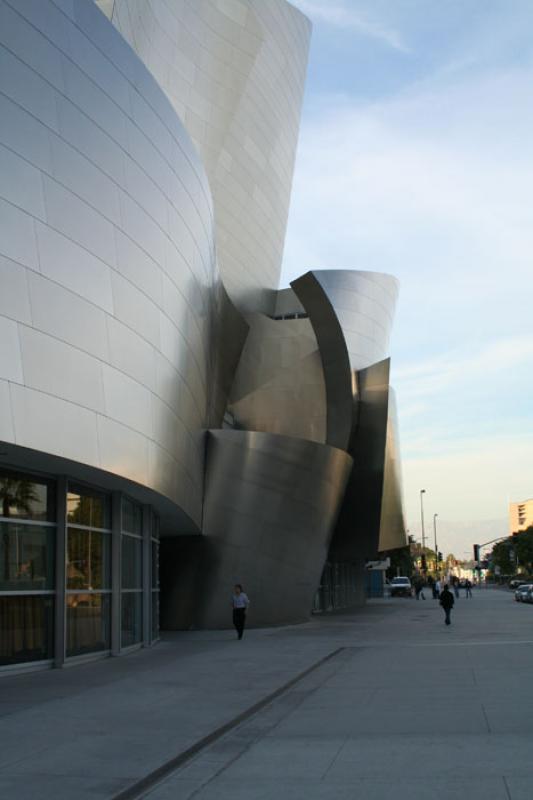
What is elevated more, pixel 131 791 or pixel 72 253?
pixel 72 253

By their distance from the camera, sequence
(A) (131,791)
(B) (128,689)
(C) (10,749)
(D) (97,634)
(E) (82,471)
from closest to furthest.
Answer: (A) (131,791)
(C) (10,749)
(B) (128,689)
(E) (82,471)
(D) (97,634)

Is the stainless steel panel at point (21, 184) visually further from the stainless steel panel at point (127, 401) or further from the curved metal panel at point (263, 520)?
the curved metal panel at point (263, 520)

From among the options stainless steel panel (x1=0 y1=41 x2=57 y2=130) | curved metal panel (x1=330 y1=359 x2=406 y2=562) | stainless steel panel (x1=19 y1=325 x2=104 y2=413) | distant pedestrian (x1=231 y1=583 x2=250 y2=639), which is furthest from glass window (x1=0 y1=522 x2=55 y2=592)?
curved metal panel (x1=330 y1=359 x2=406 y2=562)

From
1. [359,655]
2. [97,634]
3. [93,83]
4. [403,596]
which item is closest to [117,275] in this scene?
[93,83]

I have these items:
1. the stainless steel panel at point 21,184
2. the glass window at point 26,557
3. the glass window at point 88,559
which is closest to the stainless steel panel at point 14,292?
the stainless steel panel at point 21,184

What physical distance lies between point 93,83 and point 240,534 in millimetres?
14341

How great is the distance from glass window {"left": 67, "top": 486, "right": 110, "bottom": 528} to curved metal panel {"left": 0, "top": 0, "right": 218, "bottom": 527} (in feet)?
3.63

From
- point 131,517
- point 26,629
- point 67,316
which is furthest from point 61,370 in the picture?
point 131,517

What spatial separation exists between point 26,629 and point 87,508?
307cm

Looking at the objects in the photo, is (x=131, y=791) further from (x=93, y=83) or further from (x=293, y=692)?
(x=93, y=83)

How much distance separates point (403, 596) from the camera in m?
72.3

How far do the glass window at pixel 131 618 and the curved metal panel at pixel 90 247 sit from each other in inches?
99.9

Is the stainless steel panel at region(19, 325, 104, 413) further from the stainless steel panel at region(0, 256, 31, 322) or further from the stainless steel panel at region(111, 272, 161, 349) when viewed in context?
the stainless steel panel at region(111, 272, 161, 349)

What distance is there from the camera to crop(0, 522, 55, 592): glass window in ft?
49.0
